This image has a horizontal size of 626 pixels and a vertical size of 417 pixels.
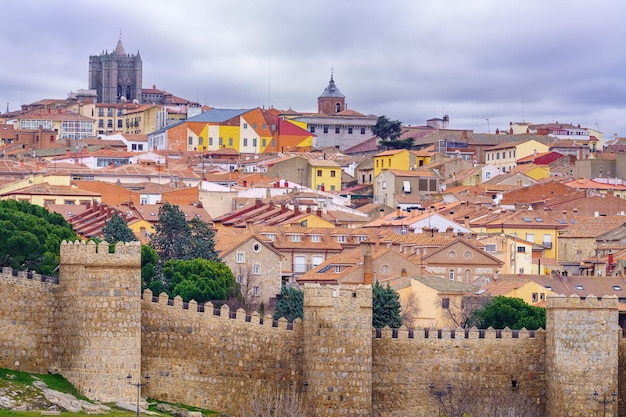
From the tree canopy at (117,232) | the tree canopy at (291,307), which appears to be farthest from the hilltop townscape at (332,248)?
the tree canopy at (291,307)

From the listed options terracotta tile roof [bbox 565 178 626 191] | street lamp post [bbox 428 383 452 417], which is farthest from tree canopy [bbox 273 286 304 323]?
terracotta tile roof [bbox 565 178 626 191]

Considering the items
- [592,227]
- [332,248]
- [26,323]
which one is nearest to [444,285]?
[332,248]

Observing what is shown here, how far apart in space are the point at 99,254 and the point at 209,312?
3.81 m

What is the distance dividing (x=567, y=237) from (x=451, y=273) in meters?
14.5

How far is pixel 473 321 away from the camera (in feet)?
230

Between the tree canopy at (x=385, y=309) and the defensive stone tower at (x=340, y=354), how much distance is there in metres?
10.8

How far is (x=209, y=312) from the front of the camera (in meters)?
52.4

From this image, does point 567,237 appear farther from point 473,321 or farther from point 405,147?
point 405,147

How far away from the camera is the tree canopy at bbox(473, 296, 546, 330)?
216 ft

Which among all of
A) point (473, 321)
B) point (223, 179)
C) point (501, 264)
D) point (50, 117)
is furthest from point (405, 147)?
point (473, 321)

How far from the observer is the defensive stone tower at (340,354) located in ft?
172

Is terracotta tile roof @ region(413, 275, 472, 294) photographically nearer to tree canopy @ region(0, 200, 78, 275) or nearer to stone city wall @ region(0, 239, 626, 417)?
tree canopy @ region(0, 200, 78, 275)

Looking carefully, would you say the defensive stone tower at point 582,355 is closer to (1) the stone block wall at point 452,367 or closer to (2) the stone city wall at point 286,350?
(2) the stone city wall at point 286,350

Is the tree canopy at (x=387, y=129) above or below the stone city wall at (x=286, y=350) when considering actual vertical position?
above
